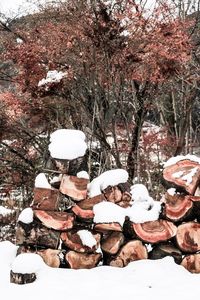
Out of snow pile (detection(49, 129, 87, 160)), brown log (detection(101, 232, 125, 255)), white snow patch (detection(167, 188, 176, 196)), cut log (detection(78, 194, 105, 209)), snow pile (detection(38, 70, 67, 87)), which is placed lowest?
brown log (detection(101, 232, 125, 255))

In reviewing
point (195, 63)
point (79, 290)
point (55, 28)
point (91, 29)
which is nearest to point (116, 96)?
point (91, 29)

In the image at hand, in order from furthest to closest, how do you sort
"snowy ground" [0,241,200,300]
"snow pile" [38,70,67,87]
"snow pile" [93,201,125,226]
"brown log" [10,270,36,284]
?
"snow pile" [38,70,67,87] → "snow pile" [93,201,125,226] → "brown log" [10,270,36,284] → "snowy ground" [0,241,200,300]

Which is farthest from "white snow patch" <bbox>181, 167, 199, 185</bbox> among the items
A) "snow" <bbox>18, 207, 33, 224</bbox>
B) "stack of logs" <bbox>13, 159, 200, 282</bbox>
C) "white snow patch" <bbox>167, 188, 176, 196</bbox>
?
"snow" <bbox>18, 207, 33, 224</bbox>

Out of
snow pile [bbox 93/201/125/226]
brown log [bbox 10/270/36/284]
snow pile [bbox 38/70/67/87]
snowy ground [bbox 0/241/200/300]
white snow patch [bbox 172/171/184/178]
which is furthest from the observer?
snow pile [bbox 38/70/67/87]

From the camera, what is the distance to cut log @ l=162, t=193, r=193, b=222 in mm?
4133

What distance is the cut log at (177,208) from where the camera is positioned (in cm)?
413

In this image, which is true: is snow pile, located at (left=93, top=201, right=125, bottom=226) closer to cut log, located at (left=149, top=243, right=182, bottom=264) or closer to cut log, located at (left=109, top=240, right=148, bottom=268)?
cut log, located at (left=109, top=240, right=148, bottom=268)

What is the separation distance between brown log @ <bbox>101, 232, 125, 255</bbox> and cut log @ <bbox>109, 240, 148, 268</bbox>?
63mm

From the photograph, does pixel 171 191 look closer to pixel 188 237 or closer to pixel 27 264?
pixel 188 237

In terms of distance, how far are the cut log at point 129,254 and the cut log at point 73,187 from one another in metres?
0.68

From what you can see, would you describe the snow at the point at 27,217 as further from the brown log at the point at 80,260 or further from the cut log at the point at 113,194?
the cut log at the point at 113,194

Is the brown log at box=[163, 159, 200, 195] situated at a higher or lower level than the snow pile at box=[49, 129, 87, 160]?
lower

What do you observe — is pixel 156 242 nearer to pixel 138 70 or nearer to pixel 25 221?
pixel 25 221

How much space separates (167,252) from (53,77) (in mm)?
4837
